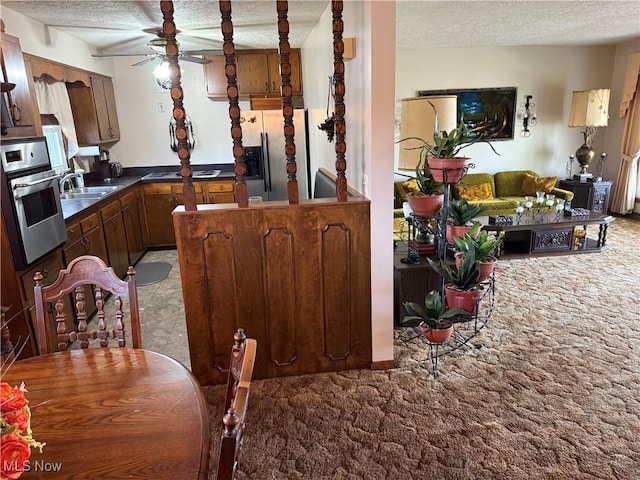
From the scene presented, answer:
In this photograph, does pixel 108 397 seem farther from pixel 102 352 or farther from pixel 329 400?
pixel 329 400

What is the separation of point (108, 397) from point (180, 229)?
125cm

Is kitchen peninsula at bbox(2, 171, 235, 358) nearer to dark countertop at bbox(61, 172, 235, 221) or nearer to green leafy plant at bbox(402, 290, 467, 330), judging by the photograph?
dark countertop at bbox(61, 172, 235, 221)

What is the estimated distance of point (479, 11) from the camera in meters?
4.11

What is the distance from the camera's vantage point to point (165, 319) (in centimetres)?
365

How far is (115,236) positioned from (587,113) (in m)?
6.34

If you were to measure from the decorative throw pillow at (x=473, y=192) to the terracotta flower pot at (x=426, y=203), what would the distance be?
371 centimetres

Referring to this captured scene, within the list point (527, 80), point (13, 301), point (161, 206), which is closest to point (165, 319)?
point (13, 301)

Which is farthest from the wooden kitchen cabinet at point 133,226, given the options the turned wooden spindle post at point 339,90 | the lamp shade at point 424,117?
the lamp shade at point 424,117

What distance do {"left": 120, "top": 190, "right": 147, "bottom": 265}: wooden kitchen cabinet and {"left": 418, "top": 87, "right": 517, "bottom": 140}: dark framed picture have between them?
420 centimetres

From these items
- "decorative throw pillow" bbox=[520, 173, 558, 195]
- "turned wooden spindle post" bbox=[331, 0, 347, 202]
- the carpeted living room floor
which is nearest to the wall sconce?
"decorative throw pillow" bbox=[520, 173, 558, 195]

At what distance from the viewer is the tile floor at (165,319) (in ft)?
10.4

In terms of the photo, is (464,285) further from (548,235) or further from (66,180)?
(66,180)

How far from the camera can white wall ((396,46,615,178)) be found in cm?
629

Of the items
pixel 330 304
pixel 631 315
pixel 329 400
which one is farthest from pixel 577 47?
pixel 329 400
